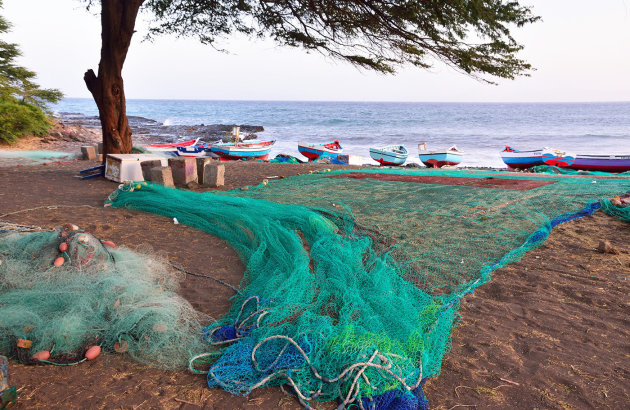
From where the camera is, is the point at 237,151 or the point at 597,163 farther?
the point at 237,151

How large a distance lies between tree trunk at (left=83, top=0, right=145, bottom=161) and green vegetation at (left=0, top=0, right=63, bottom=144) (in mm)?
10342

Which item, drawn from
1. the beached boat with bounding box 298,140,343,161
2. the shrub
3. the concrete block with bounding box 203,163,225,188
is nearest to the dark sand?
the concrete block with bounding box 203,163,225,188

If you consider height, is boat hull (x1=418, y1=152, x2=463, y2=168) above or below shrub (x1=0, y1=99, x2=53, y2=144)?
below

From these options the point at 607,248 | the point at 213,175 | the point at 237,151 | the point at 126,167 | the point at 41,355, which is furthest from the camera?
the point at 237,151

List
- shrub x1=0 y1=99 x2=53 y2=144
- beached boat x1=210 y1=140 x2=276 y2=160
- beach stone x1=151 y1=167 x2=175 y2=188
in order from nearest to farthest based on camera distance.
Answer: beach stone x1=151 y1=167 x2=175 y2=188 → shrub x1=0 y1=99 x2=53 y2=144 → beached boat x1=210 y1=140 x2=276 y2=160

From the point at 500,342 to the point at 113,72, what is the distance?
8236mm

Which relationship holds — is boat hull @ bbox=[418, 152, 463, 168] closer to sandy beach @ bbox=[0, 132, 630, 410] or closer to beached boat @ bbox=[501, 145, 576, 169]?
beached boat @ bbox=[501, 145, 576, 169]

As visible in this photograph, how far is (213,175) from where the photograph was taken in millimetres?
7621

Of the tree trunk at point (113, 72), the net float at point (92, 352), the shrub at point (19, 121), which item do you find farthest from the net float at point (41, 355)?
the shrub at point (19, 121)

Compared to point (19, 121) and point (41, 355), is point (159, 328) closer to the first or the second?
point (41, 355)

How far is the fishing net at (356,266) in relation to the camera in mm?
2184

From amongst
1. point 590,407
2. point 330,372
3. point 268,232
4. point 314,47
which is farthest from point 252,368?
point 314,47

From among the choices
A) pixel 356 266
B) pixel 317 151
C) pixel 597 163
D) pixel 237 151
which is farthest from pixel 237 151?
pixel 356 266

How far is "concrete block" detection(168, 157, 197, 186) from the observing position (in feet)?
24.5
